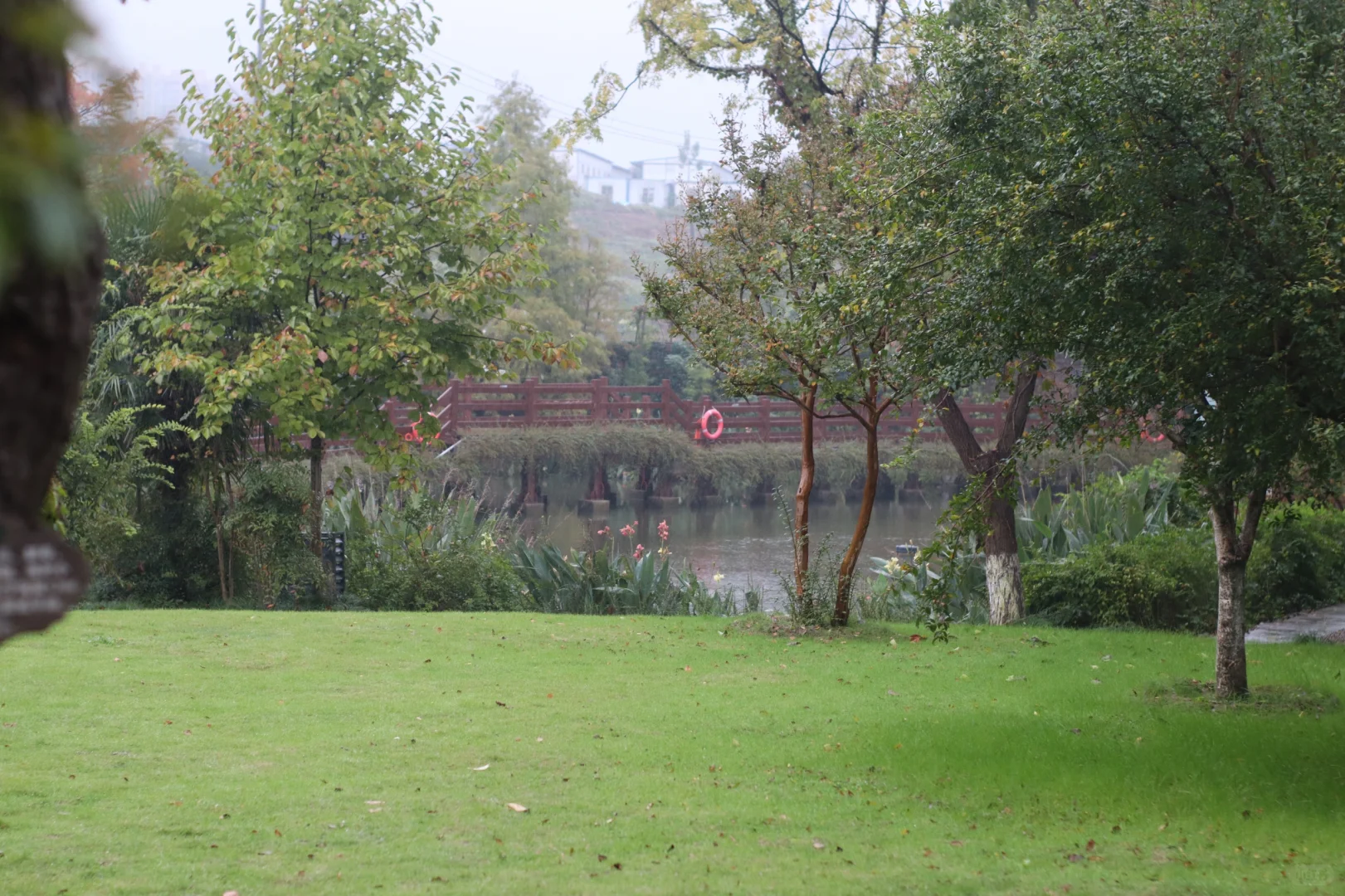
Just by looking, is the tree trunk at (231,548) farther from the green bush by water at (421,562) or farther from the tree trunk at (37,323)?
the tree trunk at (37,323)

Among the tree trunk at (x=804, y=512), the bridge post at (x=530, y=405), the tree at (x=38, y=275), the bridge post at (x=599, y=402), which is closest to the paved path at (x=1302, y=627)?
the tree trunk at (x=804, y=512)

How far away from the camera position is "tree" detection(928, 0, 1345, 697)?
5.43 metres

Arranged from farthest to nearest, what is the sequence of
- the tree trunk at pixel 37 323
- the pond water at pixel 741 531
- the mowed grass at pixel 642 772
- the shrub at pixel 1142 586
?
the pond water at pixel 741 531 → the shrub at pixel 1142 586 → the mowed grass at pixel 642 772 → the tree trunk at pixel 37 323

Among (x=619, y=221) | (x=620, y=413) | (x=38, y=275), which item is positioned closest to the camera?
(x=38, y=275)

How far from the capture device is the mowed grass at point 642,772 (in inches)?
179

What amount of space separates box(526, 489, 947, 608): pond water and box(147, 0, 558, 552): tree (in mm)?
5157

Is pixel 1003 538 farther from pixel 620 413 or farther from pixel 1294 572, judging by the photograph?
pixel 620 413

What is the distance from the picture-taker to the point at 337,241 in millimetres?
13375

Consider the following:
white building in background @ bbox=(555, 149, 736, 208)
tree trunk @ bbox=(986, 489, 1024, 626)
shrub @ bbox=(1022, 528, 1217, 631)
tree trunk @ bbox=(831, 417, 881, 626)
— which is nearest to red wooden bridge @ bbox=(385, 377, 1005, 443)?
tree trunk @ bbox=(986, 489, 1024, 626)

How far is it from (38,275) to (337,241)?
41.3 ft

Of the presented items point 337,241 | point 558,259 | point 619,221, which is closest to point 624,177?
point 619,221

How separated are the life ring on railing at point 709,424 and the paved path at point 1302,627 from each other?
16195mm

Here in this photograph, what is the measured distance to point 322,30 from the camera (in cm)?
1234

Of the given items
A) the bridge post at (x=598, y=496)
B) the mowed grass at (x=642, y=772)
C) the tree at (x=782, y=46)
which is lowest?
the mowed grass at (x=642, y=772)
